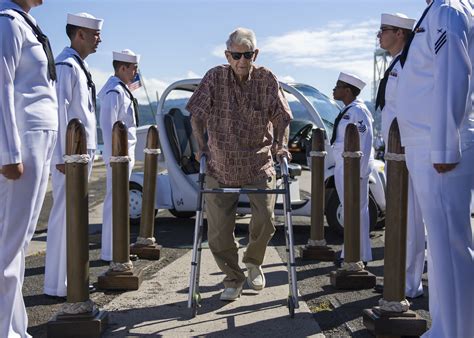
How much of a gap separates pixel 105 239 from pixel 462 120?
4725 millimetres

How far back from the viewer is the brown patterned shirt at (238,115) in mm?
5133

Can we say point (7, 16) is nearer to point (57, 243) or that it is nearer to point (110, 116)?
point (57, 243)

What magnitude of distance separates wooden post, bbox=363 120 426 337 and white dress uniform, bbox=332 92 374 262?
243 cm

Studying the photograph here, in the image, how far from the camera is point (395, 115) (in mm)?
5316

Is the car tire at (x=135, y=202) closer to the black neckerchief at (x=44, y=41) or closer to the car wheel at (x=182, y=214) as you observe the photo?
the car wheel at (x=182, y=214)

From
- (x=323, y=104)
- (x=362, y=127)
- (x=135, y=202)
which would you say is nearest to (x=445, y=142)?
(x=362, y=127)

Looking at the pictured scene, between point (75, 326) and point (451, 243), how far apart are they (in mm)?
2498

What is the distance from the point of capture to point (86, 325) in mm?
4242

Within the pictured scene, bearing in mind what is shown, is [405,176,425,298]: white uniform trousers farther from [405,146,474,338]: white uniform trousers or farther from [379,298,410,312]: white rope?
[405,146,474,338]: white uniform trousers

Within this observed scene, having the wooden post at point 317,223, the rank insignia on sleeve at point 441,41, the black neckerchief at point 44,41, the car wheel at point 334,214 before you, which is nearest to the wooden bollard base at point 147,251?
the wooden post at point 317,223

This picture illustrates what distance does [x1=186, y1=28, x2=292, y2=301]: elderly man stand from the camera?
513cm

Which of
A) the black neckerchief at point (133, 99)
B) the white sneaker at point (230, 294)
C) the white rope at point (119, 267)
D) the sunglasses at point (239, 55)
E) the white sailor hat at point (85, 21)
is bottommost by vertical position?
the white sneaker at point (230, 294)

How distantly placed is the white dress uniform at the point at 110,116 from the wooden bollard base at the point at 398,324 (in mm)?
3696

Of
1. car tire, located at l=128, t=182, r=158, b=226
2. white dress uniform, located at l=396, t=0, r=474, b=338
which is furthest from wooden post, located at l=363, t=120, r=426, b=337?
car tire, located at l=128, t=182, r=158, b=226
